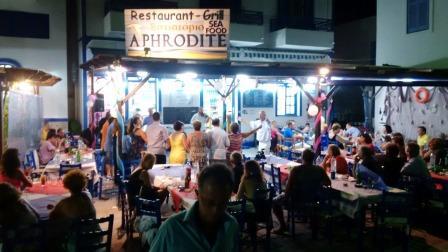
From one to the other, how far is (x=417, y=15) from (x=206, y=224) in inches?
581

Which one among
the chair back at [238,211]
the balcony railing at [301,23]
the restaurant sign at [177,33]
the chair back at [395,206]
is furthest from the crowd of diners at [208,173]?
the balcony railing at [301,23]

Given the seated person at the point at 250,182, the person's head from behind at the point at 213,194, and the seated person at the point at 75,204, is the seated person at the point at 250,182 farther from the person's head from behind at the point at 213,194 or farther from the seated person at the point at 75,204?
the person's head from behind at the point at 213,194

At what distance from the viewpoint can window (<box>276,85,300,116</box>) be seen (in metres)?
20.0

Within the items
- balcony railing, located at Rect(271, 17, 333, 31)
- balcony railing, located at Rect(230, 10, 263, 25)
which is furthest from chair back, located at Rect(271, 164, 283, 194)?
balcony railing, located at Rect(271, 17, 333, 31)

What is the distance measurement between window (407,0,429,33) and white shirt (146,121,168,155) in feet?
32.2

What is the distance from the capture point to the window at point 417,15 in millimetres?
14312

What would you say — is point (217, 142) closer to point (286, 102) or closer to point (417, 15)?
point (417, 15)

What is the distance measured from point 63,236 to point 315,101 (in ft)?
24.1

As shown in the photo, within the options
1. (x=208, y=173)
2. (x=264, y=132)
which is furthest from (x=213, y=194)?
(x=264, y=132)

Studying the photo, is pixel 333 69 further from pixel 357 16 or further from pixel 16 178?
pixel 357 16

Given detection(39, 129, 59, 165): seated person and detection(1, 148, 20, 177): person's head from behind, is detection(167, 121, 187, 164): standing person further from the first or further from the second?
detection(1, 148, 20, 177): person's head from behind

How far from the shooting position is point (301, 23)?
20.4 m

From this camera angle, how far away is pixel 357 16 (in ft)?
79.8

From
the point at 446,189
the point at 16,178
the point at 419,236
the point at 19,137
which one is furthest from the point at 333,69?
the point at 19,137
